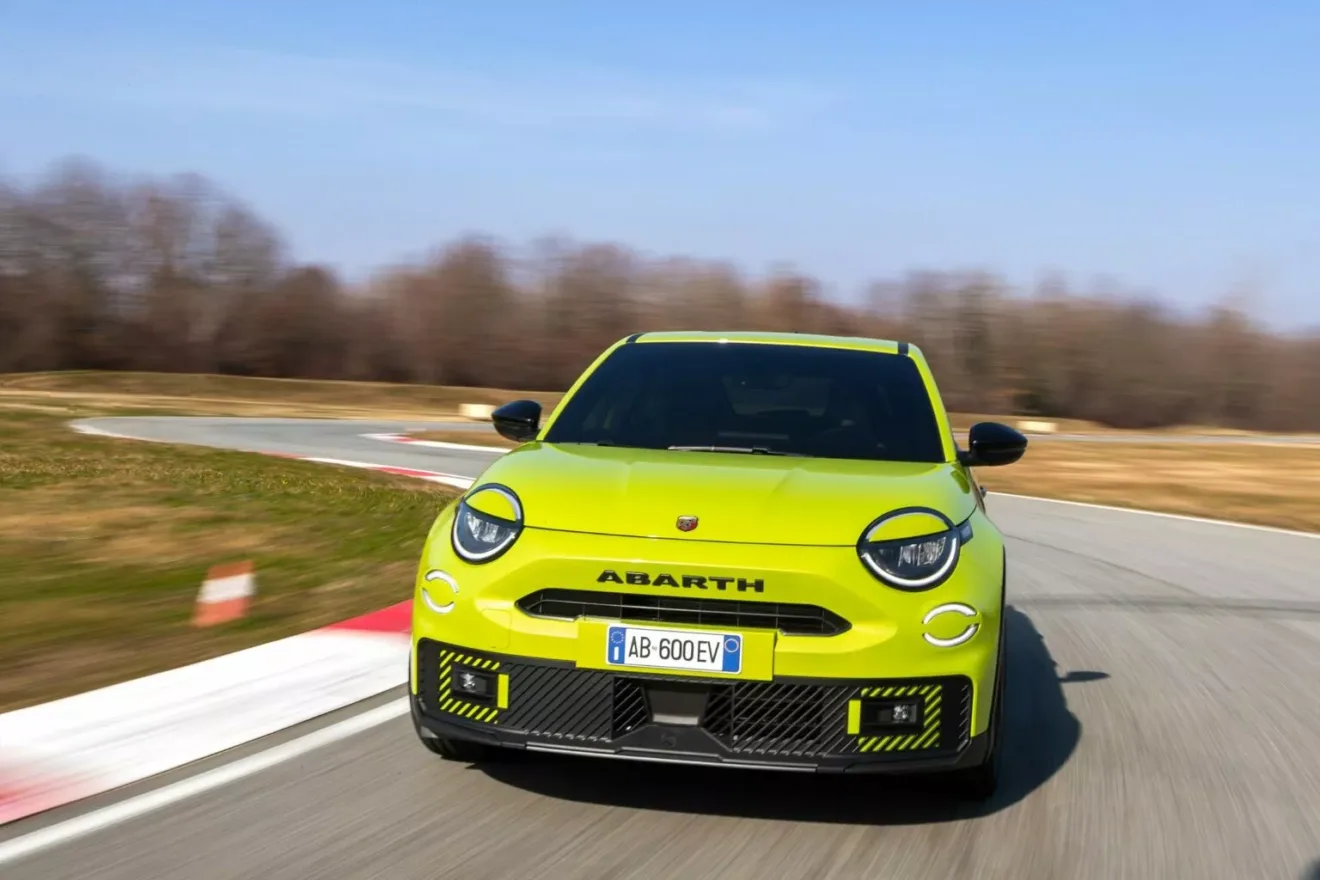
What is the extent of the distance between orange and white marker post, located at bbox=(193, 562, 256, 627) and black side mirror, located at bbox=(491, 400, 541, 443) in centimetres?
261

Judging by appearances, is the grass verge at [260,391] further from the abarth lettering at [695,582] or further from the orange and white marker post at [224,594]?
the abarth lettering at [695,582]

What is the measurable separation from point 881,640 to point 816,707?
27cm

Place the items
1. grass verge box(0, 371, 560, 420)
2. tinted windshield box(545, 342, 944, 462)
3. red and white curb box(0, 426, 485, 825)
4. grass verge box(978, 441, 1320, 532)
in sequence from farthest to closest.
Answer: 1. grass verge box(0, 371, 560, 420)
2. grass verge box(978, 441, 1320, 532)
3. tinted windshield box(545, 342, 944, 462)
4. red and white curb box(0, 426, 485, 825)

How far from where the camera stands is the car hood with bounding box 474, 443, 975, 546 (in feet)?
13.4

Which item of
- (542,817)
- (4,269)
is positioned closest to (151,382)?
(4,269)

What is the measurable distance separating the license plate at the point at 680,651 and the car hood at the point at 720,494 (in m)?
0.31

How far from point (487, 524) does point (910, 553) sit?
1.30 metres

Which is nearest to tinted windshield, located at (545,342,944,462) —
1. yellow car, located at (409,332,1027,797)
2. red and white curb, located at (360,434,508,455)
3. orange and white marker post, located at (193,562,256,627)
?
yellow car, located at (409,332,1027,797)

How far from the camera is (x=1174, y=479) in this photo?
2512 cm

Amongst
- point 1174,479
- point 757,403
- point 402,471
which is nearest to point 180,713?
point 757,403

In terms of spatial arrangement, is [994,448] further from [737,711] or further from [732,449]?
[737,711]

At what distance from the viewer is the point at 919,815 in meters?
4.24

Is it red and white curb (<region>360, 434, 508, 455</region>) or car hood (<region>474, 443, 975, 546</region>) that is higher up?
car hood (<region>474, 443, 975, 546</region>)

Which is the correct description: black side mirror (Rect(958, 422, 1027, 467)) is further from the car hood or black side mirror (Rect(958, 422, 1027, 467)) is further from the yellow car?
the yellow car
